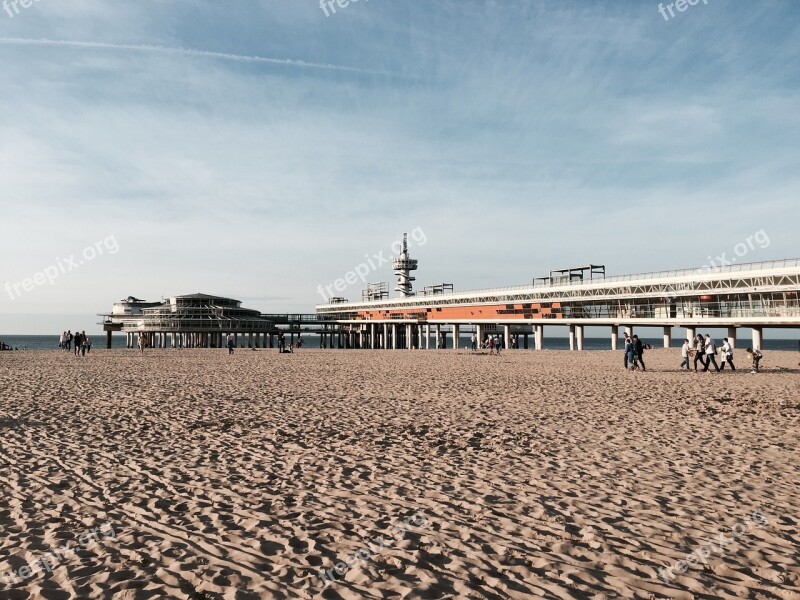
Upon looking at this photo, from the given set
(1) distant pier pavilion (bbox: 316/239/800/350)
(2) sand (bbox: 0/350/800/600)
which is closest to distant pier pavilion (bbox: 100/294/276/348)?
(1) distant pier pavilion (bbox: 316/239/800/350)

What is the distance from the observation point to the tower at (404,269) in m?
101

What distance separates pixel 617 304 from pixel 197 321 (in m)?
61.4

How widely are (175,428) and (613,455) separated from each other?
8024mm

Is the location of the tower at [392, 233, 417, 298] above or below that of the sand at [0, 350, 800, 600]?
above

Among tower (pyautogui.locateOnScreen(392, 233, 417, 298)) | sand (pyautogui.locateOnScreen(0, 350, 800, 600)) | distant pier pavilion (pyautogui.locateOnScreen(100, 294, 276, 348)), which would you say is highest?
tower (pyautogui.locateOnScreen(392, 233, 417, 298))

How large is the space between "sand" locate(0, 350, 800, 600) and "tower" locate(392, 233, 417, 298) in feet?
288

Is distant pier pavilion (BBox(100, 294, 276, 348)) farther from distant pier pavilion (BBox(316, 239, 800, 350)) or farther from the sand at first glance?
the sand

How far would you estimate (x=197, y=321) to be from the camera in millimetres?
86750

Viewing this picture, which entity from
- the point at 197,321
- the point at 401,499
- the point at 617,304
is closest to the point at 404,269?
the point at 197,321

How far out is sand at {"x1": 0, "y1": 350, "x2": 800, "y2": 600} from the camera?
4789 millimetres

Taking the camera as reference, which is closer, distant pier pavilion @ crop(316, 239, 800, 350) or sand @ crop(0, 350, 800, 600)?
sand @ crop(0, 350, 800, 600)

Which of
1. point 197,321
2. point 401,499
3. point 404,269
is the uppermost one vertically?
point 404,269

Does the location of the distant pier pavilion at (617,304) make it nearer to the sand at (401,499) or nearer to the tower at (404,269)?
the tower at (404,269)

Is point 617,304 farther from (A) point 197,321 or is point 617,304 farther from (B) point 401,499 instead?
(A) point 197,321
